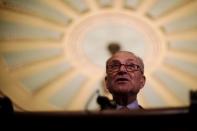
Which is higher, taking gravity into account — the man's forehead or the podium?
the man's forehead

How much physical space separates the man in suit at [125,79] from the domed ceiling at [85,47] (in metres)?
2.66

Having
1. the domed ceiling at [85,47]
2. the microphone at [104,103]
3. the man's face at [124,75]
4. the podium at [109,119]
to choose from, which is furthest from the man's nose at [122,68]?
the domed ceiling at [85,47]

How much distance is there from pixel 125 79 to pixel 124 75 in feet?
0.09

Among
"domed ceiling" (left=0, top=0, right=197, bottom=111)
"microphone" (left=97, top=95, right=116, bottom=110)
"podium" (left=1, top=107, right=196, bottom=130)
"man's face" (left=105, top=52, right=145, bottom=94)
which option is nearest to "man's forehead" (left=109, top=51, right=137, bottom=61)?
"man's face" (left=105, top=52, right=145, bottom=94)

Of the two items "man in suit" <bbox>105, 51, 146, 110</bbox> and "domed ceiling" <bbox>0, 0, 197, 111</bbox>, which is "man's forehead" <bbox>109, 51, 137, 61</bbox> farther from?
"domed ceiling" <bbox>0, 0, 197, 111</bbox>

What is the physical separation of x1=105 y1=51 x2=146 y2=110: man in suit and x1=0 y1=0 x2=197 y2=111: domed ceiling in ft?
8.72

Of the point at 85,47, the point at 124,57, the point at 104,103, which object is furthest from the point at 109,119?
the point at 85,47

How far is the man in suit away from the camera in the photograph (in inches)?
72.1

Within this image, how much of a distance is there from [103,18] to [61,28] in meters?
0.44

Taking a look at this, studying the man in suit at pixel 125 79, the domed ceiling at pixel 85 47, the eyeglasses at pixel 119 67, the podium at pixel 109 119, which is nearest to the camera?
the podium at pixel 109 119

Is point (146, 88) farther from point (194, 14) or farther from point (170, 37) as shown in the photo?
point (194, 14)

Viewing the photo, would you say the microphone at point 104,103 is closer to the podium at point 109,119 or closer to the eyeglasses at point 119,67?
the podium at point 109,119

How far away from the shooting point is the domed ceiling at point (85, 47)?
464 centimetres

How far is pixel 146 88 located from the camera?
A: 493cm
